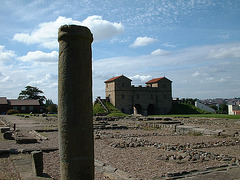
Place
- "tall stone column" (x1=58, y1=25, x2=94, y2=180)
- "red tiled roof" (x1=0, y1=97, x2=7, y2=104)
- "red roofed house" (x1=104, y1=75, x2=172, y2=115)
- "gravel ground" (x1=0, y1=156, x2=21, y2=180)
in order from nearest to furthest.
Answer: "tall stone column" (x1=58, y1=25, x2=94, y2=180) → "gravel ground" (x1=0, y1=156, x2=21, y2=180) → "red roofed house" (x1=104, y1=75, x2=172, y2=115) → "red tiled roof" (x1=0, y1=97, x2=7, y2=104)

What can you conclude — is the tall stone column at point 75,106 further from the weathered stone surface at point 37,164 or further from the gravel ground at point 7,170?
the gravel ground at point 7,170

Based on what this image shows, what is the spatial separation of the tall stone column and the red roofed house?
49.6 meters

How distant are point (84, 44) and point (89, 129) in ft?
4.03

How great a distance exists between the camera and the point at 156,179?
5.46 m

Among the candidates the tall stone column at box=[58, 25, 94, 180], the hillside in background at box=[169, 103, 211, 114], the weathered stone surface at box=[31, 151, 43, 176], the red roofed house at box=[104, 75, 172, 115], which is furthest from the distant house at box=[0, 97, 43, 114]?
the tall stone column at box=[58, 25, 94, 180]

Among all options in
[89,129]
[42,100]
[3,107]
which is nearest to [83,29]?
[89,129]

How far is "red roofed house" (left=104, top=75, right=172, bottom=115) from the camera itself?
5372 centimetres

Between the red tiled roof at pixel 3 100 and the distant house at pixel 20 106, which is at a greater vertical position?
the red tiled roof at pixel 3 100

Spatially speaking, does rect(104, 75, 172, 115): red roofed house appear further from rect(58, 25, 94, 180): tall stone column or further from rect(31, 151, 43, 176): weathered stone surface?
rect(58, 25, 94, 180): tall stone column

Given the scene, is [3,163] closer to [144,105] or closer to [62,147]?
[62,147]

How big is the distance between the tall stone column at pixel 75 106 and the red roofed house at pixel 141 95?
4964cm

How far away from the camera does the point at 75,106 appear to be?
3.40 meters

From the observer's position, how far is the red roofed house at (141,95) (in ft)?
176

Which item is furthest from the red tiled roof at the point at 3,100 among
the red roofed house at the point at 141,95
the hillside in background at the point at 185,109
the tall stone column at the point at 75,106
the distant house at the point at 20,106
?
the tall stone column at the point at 75,106
